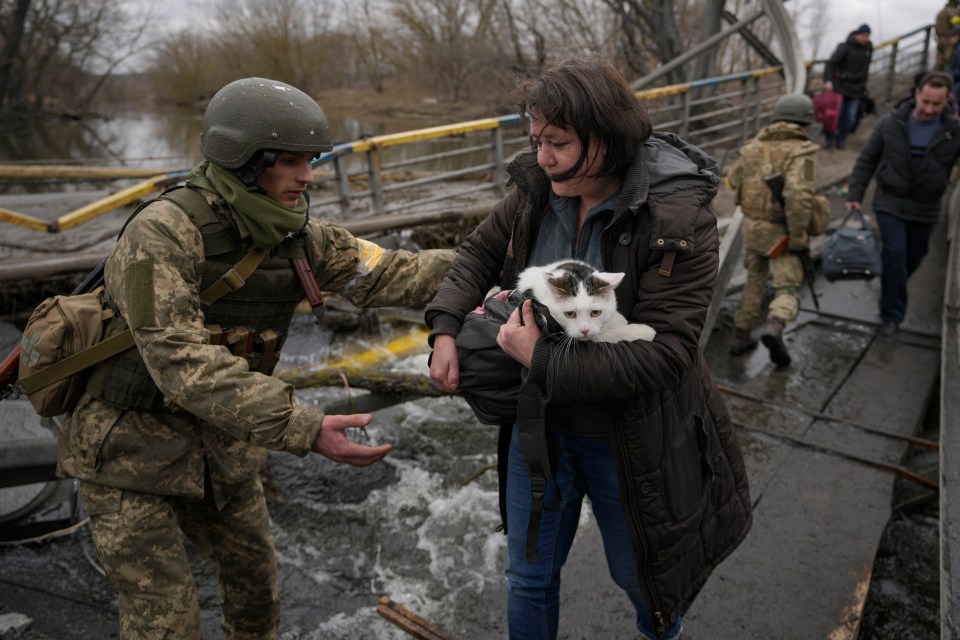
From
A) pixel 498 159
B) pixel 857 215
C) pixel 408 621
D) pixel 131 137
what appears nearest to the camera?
pixel 408 621

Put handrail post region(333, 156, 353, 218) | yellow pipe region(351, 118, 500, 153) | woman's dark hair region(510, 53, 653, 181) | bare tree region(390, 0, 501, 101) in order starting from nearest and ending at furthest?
woman's dark hair region(510, 53, 653, 181), yellow pipe region(351, 118, 500, 153), handrail post region(333, 156, 353, 218), bare tree region(390, 0, 501, 101)

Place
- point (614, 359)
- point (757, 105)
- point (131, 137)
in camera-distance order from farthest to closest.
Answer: point (131, 137), point (757, 105), point (614, 359)

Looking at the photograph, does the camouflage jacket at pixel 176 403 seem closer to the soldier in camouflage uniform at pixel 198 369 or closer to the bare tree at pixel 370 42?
the soldier in camouflage uniform at pixel 198 369

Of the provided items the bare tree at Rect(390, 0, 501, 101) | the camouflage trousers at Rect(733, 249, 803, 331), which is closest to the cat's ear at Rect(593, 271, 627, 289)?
the camouflage trousers at Rect(733, 249, 803, 331)

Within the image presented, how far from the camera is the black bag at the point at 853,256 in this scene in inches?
222

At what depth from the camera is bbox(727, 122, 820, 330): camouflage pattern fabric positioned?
536 centimetres

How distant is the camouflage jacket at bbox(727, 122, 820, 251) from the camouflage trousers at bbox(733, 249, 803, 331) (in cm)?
16

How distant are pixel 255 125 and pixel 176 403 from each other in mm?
924

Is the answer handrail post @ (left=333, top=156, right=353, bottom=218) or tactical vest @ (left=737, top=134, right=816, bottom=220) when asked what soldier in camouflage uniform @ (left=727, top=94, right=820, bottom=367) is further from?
handrail post @ (left=333, top=156, right=353, bottom=218)

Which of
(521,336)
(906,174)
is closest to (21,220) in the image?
(521,336)

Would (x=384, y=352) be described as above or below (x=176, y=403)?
below

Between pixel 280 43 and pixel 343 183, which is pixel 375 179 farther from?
pixel 280 43

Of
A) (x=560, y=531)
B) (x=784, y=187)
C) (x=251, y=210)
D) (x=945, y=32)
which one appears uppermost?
(x=945, y=32)

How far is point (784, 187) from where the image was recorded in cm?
541
